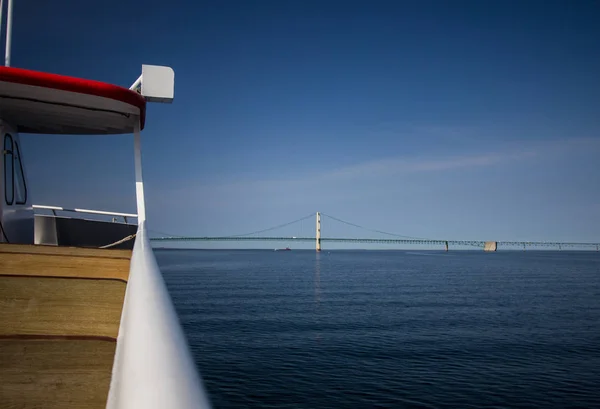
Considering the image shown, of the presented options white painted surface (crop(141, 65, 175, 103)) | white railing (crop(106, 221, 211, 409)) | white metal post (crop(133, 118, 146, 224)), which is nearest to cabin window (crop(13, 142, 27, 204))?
white metal post (crop(133, 118, 146, 224))

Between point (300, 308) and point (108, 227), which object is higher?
point (108, 227)

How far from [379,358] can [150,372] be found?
1968 centimetres

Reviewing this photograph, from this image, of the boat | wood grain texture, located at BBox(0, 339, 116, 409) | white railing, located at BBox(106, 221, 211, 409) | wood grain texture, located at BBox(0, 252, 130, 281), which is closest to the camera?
white railing, located at BBox(106, 221, 211, 409)

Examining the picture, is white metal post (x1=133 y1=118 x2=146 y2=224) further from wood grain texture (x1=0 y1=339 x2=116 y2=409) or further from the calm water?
the calm water

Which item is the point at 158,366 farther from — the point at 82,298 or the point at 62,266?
the point at 62,266

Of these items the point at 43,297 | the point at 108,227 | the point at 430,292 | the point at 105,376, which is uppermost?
the point at 108,227

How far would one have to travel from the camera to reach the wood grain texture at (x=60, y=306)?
240cm

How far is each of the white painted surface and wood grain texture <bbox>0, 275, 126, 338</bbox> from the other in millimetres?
4419

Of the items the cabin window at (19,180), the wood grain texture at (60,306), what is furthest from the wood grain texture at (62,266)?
the cabin window at (19,180)

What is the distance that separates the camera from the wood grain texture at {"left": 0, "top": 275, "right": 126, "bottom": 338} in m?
2.40

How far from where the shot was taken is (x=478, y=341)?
22.7m

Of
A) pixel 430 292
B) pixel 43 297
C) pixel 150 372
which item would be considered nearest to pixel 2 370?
pixel 43 297

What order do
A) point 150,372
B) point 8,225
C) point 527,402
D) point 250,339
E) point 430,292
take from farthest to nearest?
point 430,292
point 250,339
point 527,402
point 8,225
point 150,372

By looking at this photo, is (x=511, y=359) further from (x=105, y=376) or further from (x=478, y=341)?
(x=105, y=376)
